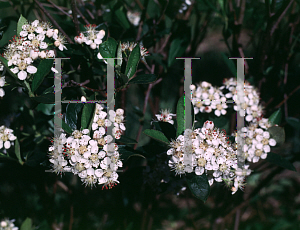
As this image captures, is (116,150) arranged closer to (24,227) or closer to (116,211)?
(24,227)

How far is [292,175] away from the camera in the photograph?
2.19 m

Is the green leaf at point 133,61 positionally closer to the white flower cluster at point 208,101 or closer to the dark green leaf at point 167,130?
the dark green leaf at point 167,130

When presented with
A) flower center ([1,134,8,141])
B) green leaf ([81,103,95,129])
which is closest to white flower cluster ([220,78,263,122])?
green leaf ([81,103,95,129])

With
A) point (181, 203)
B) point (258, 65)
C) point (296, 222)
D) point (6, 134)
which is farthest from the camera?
point (181, 203)

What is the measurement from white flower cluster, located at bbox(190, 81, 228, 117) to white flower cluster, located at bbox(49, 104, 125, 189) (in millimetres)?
412

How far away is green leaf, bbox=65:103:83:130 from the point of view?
0.83m

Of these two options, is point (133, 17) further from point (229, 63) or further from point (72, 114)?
point (72, 114)

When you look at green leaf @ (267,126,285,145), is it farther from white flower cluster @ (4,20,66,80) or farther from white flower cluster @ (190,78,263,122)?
white flower cluster @ (4,20,66,80)

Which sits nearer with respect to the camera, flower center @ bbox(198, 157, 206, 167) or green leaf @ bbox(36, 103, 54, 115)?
flower center @ bbox(198, 157, 206, 167)

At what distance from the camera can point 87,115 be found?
2.58ft

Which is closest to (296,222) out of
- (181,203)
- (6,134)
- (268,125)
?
(181,203)

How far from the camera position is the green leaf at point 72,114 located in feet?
2.71

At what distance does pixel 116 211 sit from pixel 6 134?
2.64ft

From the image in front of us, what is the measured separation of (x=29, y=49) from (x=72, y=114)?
0.77ft
